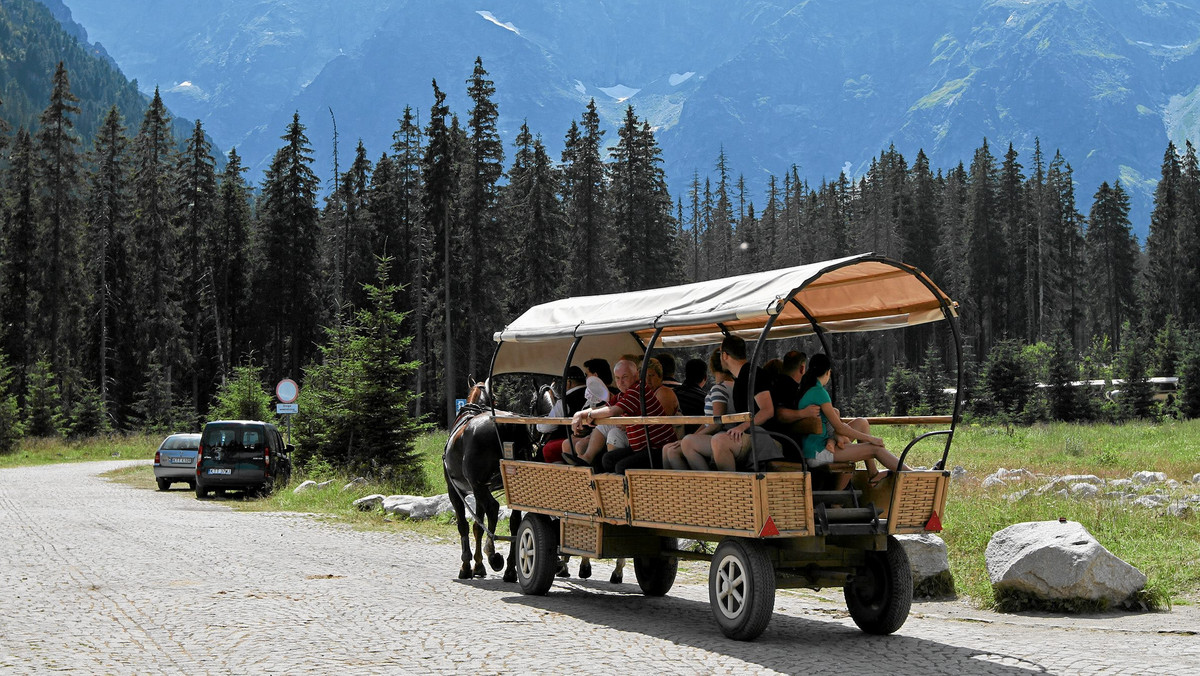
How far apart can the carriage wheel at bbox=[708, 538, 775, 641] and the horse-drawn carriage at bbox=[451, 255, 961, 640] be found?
1 cm

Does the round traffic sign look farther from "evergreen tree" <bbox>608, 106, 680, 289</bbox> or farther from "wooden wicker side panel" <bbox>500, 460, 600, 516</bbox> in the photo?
"evergreen tree" <bbox>608, 106, 680, 289</bbox>

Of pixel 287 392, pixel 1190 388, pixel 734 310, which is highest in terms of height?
pixel 1190 388

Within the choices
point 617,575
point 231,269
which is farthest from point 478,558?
point 231,269

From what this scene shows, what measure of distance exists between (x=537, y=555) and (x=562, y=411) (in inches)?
59.5

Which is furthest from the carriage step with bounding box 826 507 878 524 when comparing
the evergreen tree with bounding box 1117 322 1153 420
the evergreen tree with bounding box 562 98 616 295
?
the evergreen tree with bounding box 562 98 616 295

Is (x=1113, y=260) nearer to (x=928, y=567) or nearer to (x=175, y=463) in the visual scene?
(x=175, y=463)

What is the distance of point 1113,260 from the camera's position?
105375mm

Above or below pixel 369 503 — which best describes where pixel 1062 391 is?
above

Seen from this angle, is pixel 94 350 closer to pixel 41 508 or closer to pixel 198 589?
pixel 41 508

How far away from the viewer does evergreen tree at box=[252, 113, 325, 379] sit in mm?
72375

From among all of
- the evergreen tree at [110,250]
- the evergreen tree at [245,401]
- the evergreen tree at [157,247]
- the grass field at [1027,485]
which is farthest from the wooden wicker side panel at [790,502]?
the evergreen tree at [110,250]

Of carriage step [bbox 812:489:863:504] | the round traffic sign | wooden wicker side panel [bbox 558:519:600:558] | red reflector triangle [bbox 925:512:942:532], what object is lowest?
wooden wicker side panel [bbox 558:519:600:558]

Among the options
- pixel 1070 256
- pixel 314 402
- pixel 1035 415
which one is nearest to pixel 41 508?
pixel 314 402

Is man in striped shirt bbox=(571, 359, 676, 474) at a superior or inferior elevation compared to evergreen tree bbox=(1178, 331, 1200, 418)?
inferior
